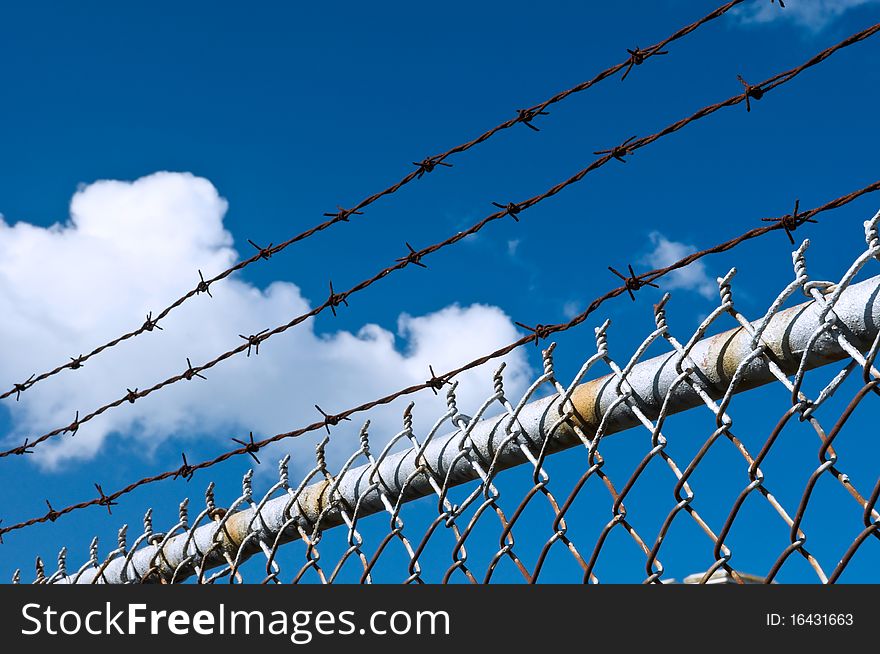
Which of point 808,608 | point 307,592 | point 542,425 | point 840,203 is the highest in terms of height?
point 840,203

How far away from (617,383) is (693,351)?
0.19 metres

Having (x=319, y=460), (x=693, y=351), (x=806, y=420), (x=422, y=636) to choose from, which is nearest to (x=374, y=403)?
(x=319, y=460)

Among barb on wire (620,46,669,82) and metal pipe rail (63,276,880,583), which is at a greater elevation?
barb on wire (620,46,669,82)

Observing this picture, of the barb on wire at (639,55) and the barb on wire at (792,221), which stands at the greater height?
the barb on wire at (639,55)

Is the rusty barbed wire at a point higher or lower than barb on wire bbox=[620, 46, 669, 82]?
lower

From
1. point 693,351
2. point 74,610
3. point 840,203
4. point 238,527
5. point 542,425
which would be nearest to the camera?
point 840,203

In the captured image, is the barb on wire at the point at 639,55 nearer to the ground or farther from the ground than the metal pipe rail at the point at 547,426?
farther from the ground

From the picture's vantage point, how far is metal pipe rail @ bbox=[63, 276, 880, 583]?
1.91 meters

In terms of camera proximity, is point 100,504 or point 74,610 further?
point 100,504

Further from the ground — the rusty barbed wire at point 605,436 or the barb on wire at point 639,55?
the barb on wire at point 639,55

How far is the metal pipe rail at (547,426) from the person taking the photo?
1.91 meters

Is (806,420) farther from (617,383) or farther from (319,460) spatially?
(319,460)

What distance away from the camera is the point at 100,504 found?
11.6ft

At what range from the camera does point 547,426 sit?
237cm
